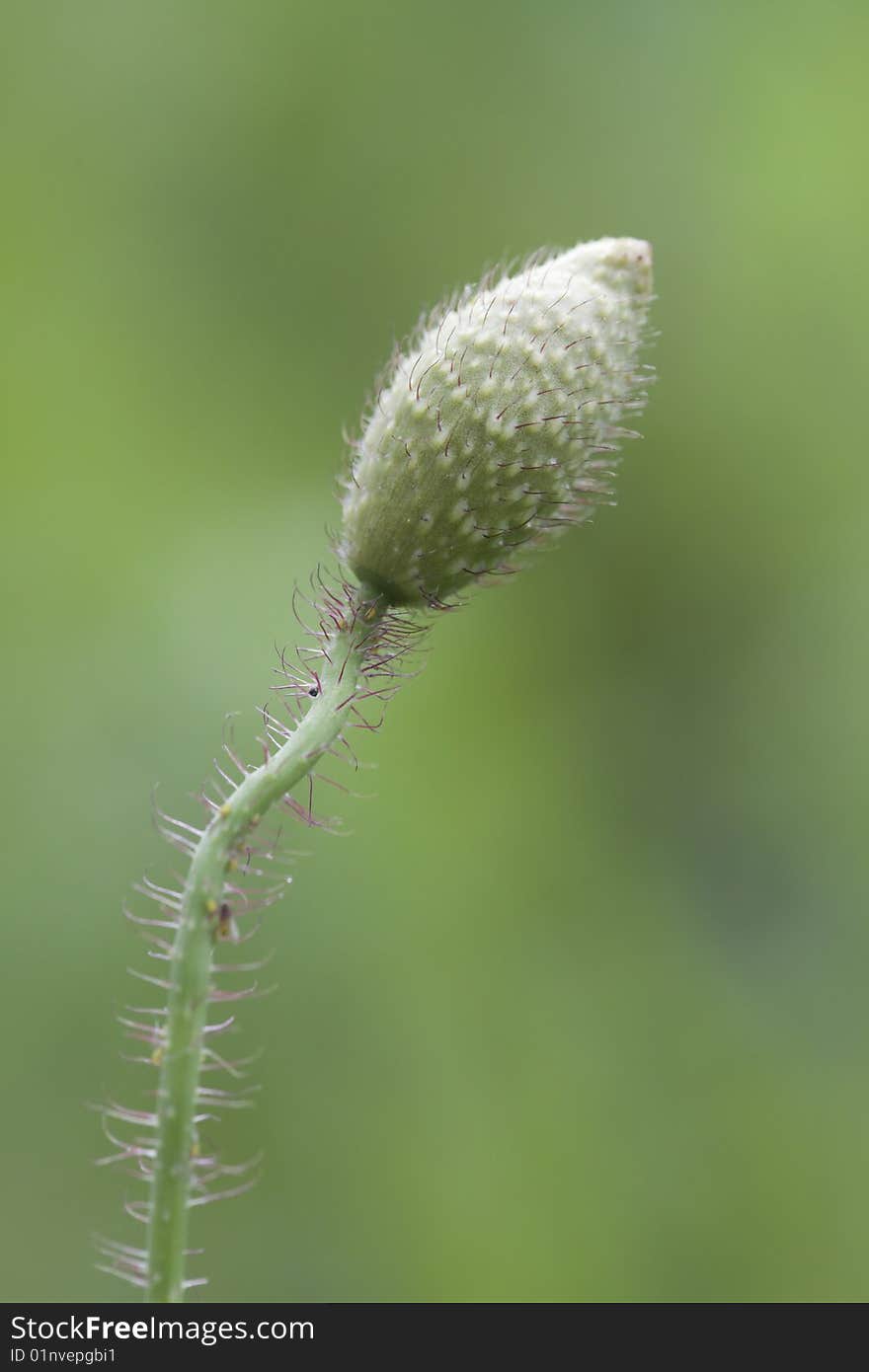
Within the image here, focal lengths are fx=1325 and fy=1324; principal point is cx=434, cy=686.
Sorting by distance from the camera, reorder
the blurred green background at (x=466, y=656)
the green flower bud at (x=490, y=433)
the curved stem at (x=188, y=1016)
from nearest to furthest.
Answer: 1. the curved stem at (x=188, y=1016)
2. the green flower bud at (x=490, y=433)
3. the blurred green background at (x=466, y=656)

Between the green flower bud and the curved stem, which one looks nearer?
the curved stem

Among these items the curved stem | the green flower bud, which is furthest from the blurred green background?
the curved stem

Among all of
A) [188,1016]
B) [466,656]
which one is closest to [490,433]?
[188,1016]

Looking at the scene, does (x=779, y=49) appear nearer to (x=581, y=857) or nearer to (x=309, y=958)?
(x=581, y=857)

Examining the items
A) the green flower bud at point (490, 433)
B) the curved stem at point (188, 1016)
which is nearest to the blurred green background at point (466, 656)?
the green flower bud at point (490, 433)

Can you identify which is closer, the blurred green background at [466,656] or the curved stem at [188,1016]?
the curved stem at [188,1016]

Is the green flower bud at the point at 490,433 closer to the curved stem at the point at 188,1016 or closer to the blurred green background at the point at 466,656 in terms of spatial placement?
the curved stem at the point at 188,1016

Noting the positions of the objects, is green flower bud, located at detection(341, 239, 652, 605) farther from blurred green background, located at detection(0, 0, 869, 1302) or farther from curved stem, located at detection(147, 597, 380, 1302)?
blurred green background, located at detection(0, 0, 869, 1302)
